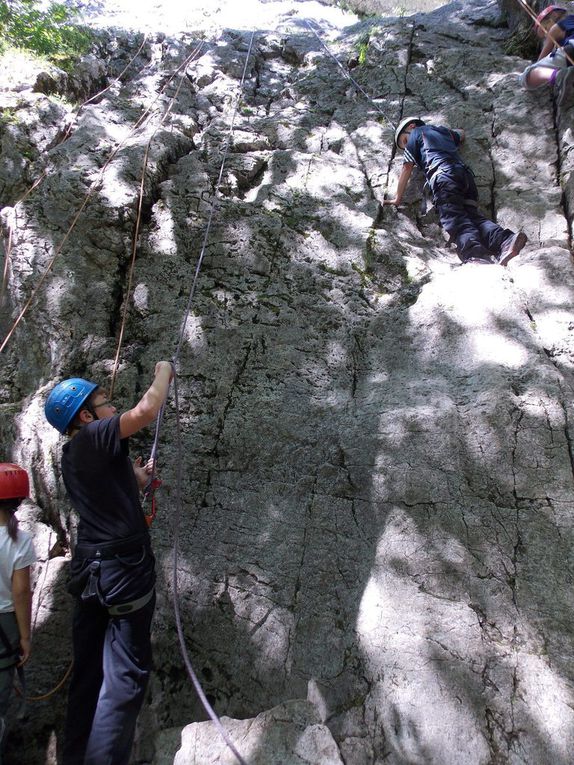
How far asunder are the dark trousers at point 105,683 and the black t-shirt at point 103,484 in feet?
1.27

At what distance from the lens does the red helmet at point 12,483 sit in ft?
9.27

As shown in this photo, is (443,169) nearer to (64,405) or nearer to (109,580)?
(64,405)

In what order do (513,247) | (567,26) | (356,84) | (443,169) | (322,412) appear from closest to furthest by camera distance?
(322,412) → (513,247) → (443,169) → (567,26) → (356,84)

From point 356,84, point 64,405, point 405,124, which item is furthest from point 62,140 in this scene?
point 64,405

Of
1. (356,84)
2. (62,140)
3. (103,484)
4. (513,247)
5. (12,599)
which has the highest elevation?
(356,84)

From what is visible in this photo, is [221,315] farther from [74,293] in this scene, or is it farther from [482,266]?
[482,266]

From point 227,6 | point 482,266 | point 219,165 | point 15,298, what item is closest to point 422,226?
point 482,266

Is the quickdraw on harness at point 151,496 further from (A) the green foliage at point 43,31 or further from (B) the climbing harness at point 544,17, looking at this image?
(A) the green foliage at point 43,31

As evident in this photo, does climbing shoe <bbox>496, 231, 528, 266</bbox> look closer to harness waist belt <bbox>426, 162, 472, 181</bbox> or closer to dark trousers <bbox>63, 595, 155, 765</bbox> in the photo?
harness waist belt <bbox>426, 162, 472, 181</bbox>

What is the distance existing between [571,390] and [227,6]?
988cm

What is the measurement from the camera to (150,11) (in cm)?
947

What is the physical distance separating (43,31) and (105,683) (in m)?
8.11

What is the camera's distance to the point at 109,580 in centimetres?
256

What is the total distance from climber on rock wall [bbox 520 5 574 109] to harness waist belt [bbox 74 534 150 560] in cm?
565
